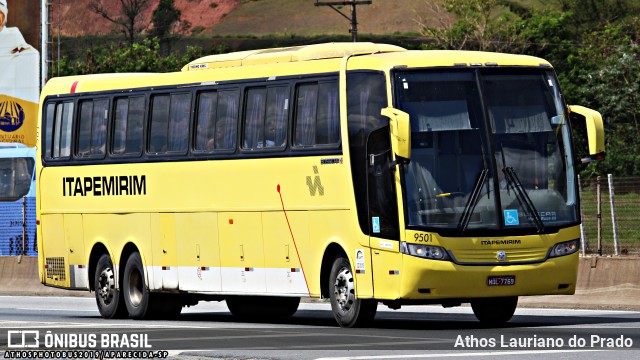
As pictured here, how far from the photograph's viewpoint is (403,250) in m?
20.4

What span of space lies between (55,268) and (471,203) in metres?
10.3

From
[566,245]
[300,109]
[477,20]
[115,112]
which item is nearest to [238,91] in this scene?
[300,109]

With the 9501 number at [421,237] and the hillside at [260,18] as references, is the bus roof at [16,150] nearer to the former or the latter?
the 9501 number at [421,237]

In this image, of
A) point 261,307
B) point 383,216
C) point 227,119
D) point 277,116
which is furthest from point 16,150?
point 383,216

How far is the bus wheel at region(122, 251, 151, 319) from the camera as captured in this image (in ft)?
85.5

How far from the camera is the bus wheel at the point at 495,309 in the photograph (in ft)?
72.0

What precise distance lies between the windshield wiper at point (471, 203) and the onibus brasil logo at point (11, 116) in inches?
1464

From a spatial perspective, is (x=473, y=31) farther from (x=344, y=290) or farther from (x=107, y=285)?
(x=344, y=290)

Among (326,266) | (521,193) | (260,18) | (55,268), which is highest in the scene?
(260,18)

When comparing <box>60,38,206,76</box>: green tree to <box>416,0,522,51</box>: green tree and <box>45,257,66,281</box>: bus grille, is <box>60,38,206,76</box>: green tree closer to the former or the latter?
<box>416,0,522,51</box>: green tree

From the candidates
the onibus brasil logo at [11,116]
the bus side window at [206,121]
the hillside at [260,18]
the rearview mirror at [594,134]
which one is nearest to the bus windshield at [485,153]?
the rearview mirror at [594,134]

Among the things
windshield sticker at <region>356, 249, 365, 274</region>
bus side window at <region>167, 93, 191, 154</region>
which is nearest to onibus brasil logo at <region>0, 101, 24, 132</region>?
bus side window at <region>167, 93, 191, 154</region>

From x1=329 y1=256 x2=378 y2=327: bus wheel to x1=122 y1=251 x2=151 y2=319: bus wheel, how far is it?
5.20 meters

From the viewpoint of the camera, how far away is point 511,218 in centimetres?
2053
